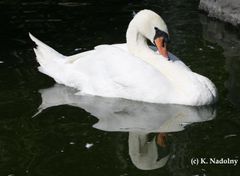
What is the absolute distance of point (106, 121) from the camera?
7738 millimetres

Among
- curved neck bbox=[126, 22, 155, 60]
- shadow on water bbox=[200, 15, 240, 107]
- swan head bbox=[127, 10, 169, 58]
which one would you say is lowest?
shadow on water bbox=[200, 15, 240, 107]

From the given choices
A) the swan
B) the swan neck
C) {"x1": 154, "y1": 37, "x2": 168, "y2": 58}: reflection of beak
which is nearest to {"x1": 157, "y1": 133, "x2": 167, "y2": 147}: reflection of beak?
the swan

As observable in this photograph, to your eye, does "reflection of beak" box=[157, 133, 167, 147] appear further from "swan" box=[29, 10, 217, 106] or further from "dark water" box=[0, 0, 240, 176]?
"swan" box=[29, 10, 217, 106]

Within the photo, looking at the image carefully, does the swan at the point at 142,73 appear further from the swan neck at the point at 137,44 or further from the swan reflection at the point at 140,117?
the swan reflection at the point at 140,117

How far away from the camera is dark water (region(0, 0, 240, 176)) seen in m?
6.51

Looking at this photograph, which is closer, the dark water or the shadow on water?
the dark water

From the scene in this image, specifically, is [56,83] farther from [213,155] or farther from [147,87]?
[213,155]

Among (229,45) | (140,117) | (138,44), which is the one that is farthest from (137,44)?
(229,45)

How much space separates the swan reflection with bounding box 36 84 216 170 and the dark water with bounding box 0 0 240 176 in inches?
0.5

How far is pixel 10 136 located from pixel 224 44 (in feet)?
16.7

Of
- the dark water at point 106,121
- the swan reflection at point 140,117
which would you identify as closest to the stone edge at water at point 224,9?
the dark water at point 106,121

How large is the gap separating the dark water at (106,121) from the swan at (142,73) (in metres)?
0.17

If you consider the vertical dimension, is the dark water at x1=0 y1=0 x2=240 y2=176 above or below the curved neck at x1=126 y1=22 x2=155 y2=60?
below

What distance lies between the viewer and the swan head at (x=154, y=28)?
841 centimetres
